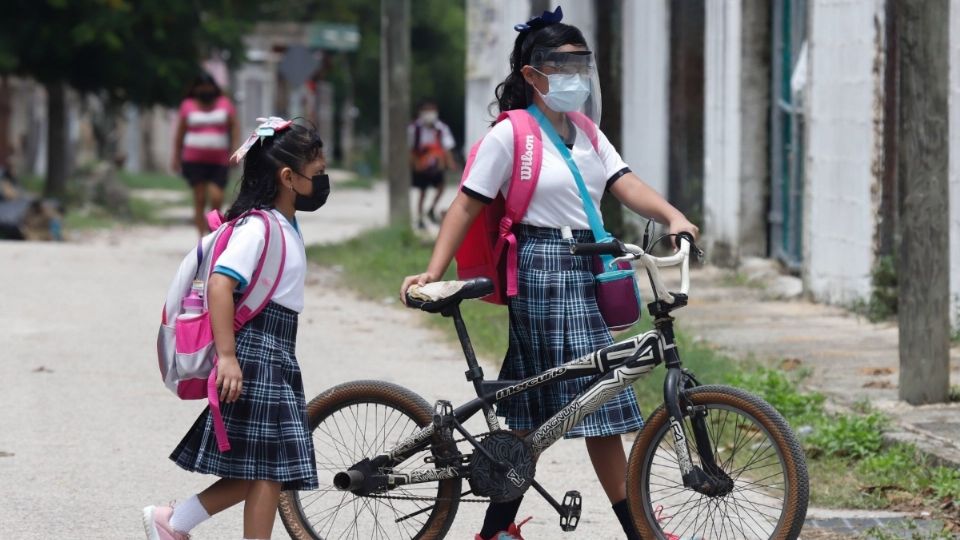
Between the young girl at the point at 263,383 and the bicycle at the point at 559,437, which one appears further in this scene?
the bicycle at the point at 559,437

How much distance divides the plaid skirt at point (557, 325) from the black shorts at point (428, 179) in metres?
17.7

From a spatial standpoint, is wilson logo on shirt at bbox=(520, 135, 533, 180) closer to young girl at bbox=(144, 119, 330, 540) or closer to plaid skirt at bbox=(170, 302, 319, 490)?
young girl at bbox=(144, 119, 330, 540)

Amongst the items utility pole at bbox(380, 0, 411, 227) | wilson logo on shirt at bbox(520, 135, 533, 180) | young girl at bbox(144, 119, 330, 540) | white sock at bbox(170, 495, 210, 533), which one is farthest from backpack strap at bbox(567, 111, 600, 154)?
utility pole at bbox(380, 0, 411, 227)

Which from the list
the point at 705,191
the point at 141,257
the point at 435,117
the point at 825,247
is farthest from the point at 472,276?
the point at 435,117

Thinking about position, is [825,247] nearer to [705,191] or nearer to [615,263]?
[705,191]

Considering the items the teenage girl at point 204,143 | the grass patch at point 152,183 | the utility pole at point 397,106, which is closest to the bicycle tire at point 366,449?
the teenage girl at point 204,143

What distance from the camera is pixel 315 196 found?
516 centimetres

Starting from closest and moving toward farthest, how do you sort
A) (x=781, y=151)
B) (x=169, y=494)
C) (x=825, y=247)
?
(x=169, y=494) → (x=825, y=247) → (x=781, y=151)

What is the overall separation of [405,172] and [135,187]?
63.7 ft

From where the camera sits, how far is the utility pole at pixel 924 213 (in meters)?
8.10

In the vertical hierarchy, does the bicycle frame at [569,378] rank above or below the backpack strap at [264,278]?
below

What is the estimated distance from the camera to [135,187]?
37781 millimetres

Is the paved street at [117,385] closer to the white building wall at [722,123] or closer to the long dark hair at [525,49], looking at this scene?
the long dark hair at [525,49]

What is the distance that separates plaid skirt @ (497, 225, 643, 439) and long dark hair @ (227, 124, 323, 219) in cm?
75
